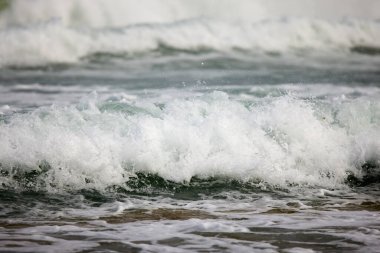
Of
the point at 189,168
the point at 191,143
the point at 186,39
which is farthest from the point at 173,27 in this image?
the point at 189,168

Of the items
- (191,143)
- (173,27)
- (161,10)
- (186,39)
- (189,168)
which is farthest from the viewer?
(161,10)

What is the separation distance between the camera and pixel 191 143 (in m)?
8.06

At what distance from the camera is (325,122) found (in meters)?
9.11

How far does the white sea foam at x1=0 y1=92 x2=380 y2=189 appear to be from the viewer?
23.9 feet

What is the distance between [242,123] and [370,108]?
2903 mm

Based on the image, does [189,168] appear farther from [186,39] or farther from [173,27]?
[173,27]

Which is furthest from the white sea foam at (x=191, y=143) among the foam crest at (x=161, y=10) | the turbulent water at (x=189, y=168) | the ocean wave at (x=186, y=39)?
the foam crest at (x=161, y=10)

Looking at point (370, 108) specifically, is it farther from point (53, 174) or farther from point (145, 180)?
point (53, 174)

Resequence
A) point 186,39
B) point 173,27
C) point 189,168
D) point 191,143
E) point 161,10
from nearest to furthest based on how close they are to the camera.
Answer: point 189,168 → point 191,143 → point 186,39 → point 173,27 → point 161,10

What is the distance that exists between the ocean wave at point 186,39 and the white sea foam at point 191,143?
1258 centimetres

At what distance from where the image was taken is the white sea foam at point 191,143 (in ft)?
23.9

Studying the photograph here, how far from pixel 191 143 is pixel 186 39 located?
1659cm

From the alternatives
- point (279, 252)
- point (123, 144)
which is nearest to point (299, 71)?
point (123, 144)

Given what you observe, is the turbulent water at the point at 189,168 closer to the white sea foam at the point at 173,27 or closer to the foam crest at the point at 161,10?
the white sea foam at the point at 173,27
